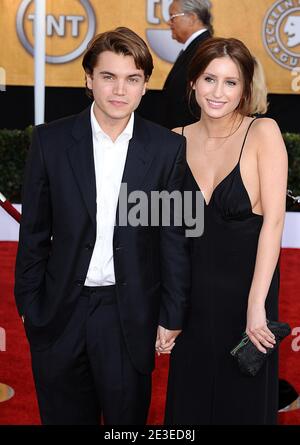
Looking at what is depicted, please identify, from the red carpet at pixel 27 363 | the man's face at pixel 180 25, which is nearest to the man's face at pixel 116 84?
the red carpet at pixel 27 363

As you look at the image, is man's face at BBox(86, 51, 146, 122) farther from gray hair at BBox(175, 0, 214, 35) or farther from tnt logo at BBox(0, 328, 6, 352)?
gray hair at BBox(175, 0, 214, 35)

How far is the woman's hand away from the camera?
2.70 metres

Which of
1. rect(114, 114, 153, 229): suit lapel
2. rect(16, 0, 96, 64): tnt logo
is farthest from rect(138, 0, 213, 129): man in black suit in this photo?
rect(114, 114, 153, 229): suit lapel

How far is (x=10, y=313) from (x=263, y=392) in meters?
2.63

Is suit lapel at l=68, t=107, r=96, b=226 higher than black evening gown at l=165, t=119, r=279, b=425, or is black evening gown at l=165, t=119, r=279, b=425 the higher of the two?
suit lapel at l=68, t=107, r=96, b=226

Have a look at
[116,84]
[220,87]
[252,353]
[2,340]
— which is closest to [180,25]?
[2,340]

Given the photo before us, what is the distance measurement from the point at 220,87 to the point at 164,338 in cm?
94

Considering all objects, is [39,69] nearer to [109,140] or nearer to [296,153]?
[296,153]

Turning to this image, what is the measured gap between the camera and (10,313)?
5.06 meters

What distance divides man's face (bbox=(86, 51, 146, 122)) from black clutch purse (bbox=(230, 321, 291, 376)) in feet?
3.16

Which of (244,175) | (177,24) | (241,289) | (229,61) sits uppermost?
(177,24)

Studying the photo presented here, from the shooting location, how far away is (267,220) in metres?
2.67

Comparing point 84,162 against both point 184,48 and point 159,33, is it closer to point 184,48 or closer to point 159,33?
point 184,48

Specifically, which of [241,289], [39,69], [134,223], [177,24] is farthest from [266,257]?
[39,69]
